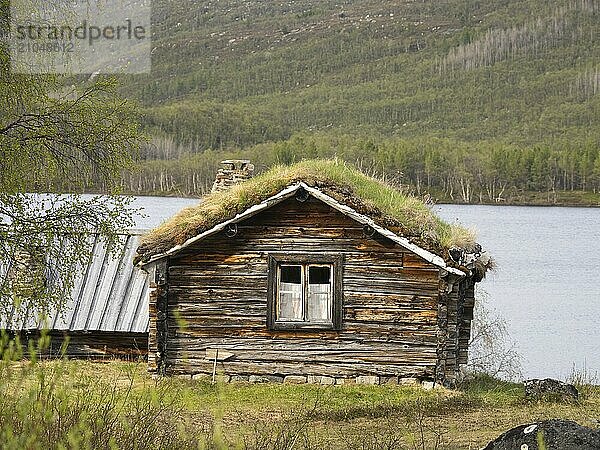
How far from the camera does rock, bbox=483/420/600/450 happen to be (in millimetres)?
8820

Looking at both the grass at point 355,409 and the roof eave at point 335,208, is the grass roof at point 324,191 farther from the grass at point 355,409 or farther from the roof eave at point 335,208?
the grass at point 355,409

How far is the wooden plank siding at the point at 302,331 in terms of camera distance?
17.7 m

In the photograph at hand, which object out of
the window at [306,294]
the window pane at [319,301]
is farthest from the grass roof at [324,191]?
the window pane at [319,301]

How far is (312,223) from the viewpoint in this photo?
58.3ft

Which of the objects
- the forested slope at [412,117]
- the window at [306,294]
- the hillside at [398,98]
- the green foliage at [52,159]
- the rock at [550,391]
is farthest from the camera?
the hillside at [398,98]

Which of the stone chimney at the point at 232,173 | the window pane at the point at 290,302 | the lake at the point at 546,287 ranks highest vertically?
the stone chimney at the point at 232,173

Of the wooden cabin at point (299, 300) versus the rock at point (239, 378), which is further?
the rock at point (239, 378)

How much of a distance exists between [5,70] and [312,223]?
561cm

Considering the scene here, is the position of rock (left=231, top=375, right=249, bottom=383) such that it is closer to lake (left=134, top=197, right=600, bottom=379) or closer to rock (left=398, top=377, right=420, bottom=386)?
rock (left=398, top=377, right=420, bottom=386)

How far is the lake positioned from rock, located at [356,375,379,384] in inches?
211

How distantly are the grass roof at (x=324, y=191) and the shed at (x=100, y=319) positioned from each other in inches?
81.4

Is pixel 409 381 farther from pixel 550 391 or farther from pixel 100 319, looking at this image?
pixel 100 319

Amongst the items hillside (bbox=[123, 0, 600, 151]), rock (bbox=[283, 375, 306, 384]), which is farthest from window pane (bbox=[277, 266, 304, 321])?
hillside (bbox=[123, 0, 600, 151])

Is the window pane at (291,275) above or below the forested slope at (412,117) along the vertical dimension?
below
